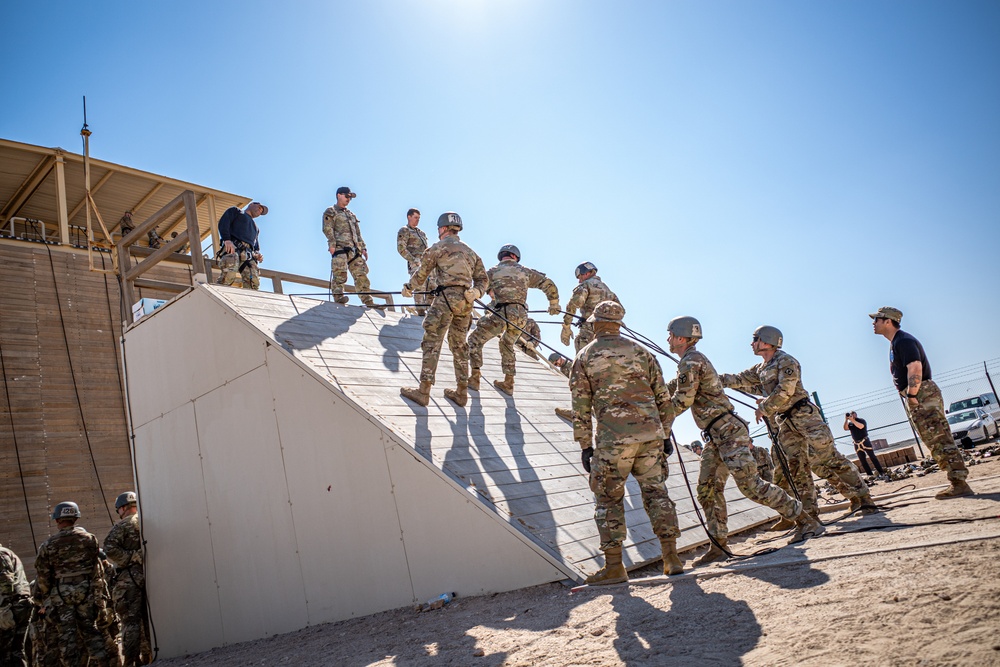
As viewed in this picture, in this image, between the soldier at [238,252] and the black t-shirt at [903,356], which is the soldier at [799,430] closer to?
the black t-shirt at [903,356]

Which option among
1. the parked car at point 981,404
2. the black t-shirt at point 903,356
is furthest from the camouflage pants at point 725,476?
the parked car at point 981,404

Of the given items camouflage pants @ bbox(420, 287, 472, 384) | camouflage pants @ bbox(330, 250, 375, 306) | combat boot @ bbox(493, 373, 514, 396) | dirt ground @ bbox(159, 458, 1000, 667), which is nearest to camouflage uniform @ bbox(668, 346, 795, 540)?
dirt ground @ bbox(159, 458, 1000, 667)

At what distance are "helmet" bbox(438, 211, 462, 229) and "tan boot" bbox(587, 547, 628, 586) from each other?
470 centimetres

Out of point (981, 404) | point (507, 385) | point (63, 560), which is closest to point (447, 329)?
point (507, 385)

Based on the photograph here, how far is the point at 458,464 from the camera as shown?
6.09 metres

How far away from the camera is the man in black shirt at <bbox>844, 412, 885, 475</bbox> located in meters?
13.6

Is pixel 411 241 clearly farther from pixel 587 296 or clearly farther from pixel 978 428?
pixel 978 428

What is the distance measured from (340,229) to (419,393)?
16.1ft

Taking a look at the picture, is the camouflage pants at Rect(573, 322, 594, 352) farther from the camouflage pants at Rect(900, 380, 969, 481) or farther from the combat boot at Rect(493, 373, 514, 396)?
the camouflage pants at Rect(900, 380, 969, 481)

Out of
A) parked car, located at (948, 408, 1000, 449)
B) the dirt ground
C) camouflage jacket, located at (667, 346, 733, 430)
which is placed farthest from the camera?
parked car, located at (948, 408, 1000, 449)

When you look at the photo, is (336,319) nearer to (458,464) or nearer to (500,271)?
(500,271)

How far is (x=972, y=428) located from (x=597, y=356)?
48.8ft

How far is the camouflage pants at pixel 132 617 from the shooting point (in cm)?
809

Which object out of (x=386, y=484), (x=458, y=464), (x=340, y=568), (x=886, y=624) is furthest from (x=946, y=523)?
(x=340, y=568)
